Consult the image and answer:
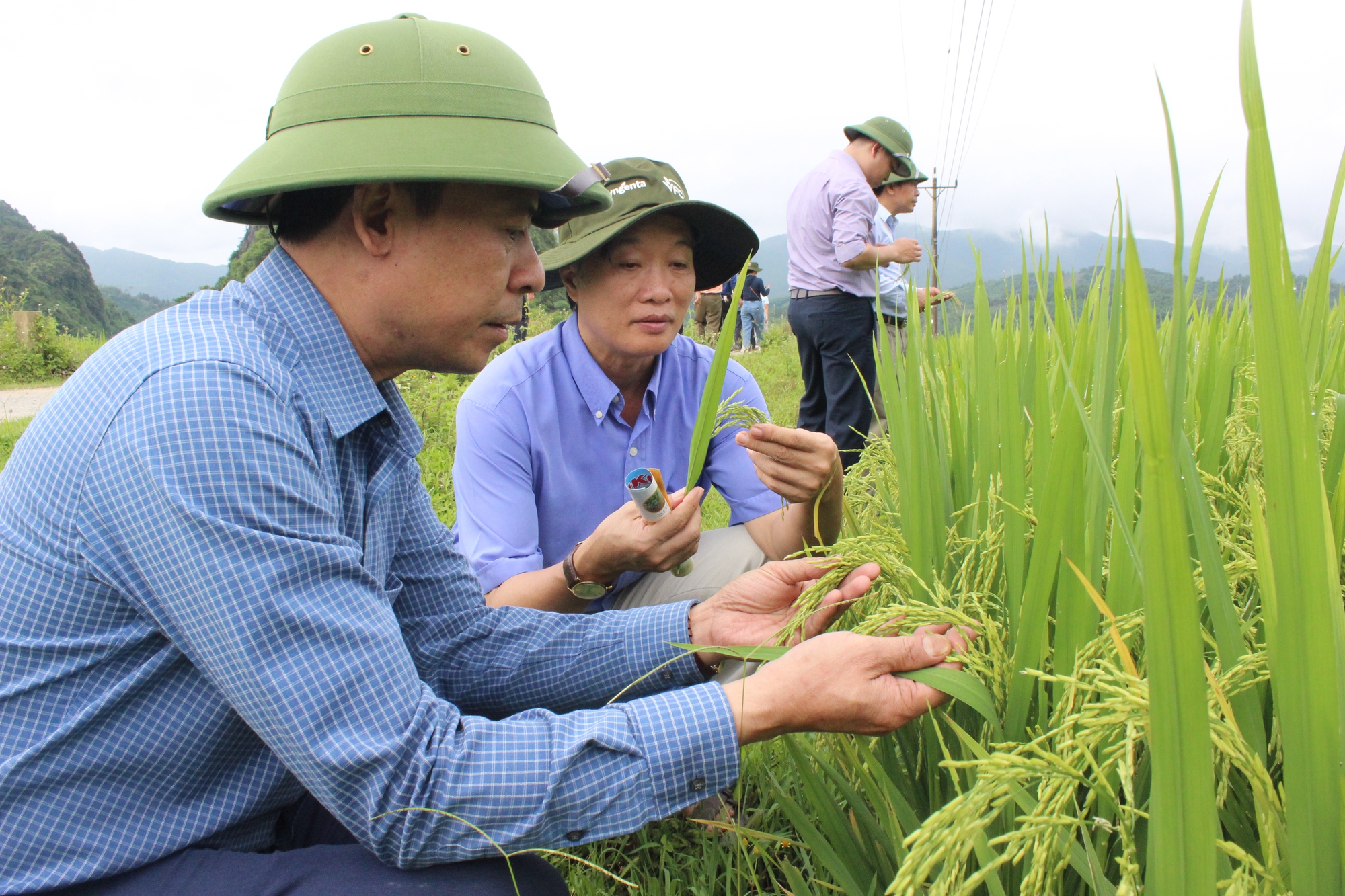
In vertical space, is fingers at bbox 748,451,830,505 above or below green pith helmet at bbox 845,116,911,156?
below

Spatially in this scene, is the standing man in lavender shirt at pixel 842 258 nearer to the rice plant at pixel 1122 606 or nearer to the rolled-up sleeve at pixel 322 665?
the rice plant at pixel 1122 606

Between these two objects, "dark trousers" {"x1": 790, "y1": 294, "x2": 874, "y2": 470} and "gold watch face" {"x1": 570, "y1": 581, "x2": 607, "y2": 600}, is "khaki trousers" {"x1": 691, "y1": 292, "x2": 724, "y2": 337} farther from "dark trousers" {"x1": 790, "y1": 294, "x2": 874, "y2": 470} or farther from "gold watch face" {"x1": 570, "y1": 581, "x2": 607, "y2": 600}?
"gold watch face" {"x1": 570, "y1": 581, "x2": 607, "y2": 600}

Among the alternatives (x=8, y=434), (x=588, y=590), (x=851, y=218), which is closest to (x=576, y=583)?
(x=588, y=590)

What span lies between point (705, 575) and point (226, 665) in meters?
1.38

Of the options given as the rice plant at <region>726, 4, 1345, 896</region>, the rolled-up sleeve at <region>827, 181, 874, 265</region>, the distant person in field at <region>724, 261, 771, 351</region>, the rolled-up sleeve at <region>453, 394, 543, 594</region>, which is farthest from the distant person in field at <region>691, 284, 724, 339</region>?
the rice plant at <region>726, 4, 1345, 896</region>

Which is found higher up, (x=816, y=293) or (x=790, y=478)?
(x=816, y=293)

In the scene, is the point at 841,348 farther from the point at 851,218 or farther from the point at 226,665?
the point at 226,665

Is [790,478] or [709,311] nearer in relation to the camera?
[790,478]

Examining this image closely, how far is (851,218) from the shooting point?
4344 millimetres

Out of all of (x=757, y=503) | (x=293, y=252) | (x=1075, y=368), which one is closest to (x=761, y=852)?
(x=1075, y=368)

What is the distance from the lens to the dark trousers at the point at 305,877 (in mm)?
1119

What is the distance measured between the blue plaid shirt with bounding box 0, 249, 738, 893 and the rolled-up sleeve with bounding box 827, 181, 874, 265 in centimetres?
346

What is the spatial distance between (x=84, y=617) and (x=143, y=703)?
13 cm

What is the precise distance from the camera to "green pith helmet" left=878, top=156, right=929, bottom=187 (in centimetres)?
486
